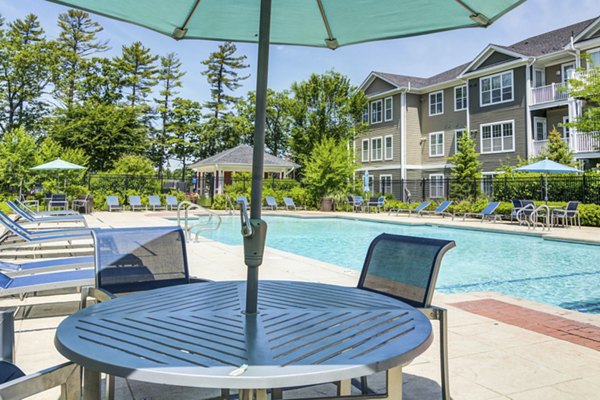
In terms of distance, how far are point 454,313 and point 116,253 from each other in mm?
2836

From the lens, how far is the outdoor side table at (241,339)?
113cm

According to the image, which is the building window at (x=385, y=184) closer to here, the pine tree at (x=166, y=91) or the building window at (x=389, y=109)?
the building window at (x=389, y=109)

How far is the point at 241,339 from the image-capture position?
1.39 meters

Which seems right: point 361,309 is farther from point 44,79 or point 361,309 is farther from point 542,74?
point 44,79

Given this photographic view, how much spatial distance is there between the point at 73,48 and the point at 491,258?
122ft

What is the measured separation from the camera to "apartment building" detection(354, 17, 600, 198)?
65.0 feet

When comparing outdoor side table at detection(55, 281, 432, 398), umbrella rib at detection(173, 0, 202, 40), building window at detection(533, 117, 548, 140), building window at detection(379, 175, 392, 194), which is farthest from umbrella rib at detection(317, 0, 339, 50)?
building window at detection(379, 175, 392, 194)

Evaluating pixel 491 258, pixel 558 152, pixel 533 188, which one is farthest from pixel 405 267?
pixel 558 152

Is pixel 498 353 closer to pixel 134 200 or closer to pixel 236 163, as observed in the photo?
pixel 236 163

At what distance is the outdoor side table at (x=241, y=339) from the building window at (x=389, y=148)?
1045 inches

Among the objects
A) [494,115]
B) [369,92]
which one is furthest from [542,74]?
[369,92]

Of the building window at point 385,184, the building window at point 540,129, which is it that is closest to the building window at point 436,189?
the building window at point 385,184

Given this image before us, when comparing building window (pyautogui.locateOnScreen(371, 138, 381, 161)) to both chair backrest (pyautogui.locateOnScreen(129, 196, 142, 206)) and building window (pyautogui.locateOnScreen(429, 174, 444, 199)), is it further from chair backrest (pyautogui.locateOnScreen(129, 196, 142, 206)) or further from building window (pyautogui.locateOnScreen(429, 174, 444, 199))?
chair backrest (pyautogui.locateOnScreen(129, 196, 142, 206))

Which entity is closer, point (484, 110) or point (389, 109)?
point (484, 110)
